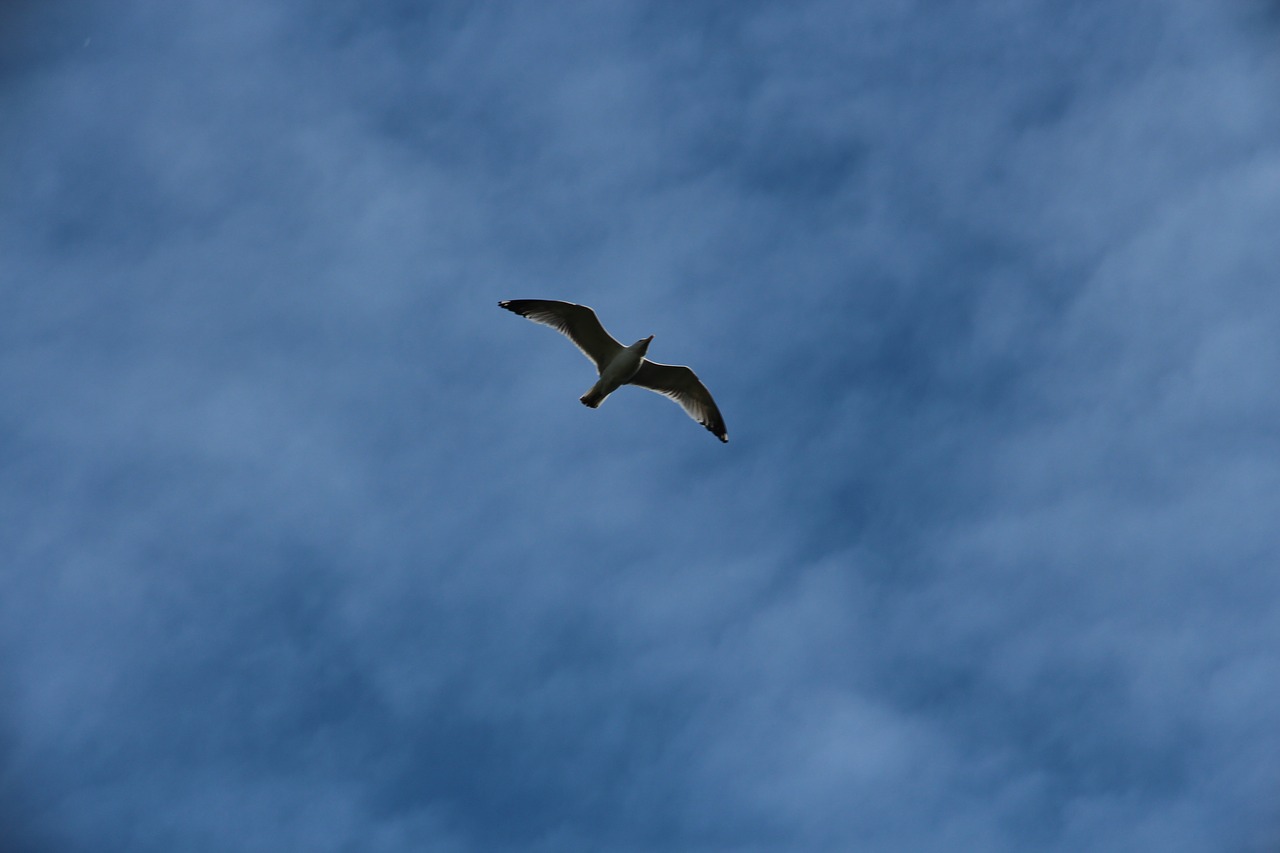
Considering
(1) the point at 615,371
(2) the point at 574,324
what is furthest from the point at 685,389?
(2) the point at 574,324

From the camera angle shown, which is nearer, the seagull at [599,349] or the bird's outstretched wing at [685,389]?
the seagull at [599,349]

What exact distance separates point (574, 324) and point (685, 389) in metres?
3.41

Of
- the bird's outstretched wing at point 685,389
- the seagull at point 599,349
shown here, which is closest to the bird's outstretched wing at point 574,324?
the seagull at point 599,349

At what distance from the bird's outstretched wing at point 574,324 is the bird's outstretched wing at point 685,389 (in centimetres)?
105

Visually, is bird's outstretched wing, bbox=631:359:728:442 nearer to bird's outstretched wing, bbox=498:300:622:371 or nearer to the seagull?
the seagull

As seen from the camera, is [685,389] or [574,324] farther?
[685,389]

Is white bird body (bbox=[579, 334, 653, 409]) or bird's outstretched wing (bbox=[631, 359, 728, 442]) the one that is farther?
bird's outstretched wing (bbox=[631, 359, 728, 442])

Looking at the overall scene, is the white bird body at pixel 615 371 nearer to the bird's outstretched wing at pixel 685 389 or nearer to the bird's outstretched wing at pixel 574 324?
the bird's outstretched wing at pixel 574 324

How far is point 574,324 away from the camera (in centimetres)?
2942

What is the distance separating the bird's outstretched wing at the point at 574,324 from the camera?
29.3 metres

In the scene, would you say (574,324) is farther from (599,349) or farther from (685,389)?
(685,389)

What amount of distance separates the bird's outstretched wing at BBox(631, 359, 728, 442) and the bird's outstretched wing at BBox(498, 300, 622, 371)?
1.05m

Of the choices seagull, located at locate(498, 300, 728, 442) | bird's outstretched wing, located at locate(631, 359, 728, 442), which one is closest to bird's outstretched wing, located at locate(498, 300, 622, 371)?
seagull, located at locate(498, 300, 728, 442)

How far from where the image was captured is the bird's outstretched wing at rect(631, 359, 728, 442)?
3025 centimetres
